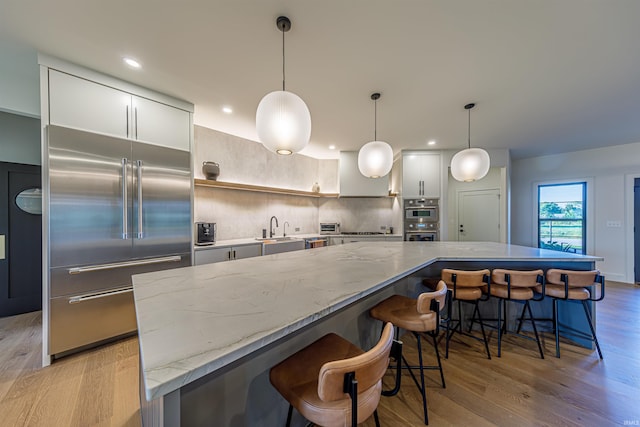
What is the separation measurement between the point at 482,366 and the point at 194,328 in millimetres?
2287

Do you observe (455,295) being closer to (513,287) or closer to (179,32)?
(513,287)

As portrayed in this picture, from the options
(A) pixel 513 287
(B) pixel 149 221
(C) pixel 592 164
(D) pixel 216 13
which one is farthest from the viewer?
(C) pixel 592 164

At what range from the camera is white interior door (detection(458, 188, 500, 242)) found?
16.7 ft

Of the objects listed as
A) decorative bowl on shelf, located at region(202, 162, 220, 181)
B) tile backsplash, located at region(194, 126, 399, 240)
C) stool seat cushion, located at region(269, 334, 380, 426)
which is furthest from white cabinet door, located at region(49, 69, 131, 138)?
stool seat cushion, located at region(269, 334, 380, 426)

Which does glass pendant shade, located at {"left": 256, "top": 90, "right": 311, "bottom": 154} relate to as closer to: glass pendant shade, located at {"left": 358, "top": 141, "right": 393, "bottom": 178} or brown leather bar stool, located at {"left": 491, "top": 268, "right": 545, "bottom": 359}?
glass pendant shade, located at {"left": 358, "top": 141, "right": 393, "bottom": 178}

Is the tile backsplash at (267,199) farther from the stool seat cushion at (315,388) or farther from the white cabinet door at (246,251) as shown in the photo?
the stool seat cushion at (315,388)

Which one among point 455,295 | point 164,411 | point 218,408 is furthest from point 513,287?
point 164,411

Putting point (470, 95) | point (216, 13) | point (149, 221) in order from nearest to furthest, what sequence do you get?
point (216, 13)
point (149, 221)
point (470, 95)

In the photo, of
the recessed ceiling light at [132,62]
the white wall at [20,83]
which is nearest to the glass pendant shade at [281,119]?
the recessed ceiling light at [132,62]

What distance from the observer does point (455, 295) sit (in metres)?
2.01

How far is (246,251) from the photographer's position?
3211 mm

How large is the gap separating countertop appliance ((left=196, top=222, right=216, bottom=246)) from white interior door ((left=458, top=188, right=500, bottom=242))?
5.43 m

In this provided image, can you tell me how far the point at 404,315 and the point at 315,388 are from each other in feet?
2.69

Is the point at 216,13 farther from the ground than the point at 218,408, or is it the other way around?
the point at 216,13
